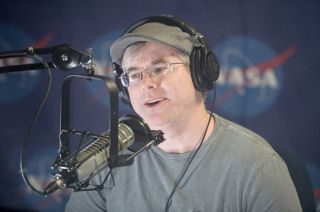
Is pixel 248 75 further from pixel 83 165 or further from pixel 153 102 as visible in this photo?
pixel 83 165

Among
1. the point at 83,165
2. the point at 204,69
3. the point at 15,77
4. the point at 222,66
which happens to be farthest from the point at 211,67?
the point at 15,77

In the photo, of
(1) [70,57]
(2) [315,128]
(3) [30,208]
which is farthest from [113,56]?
(3) [30,208]

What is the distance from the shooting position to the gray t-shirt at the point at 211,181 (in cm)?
97

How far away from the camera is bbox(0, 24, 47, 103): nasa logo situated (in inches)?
78.2

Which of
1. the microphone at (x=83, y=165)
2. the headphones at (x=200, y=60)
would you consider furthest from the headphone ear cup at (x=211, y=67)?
the microphone at (x=83, y=165)

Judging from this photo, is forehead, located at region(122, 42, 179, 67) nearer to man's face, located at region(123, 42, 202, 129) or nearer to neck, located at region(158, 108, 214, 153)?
man's face, located at region(123, 42, 202, 129)

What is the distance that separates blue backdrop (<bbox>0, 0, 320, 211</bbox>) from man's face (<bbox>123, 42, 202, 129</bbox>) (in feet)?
2.24

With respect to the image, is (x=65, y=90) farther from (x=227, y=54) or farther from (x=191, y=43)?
(x=227, y=54)

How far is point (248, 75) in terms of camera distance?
171 cm

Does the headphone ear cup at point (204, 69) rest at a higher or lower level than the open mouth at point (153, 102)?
higher

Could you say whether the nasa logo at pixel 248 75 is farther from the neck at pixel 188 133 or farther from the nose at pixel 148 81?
the nose at pixel 148 81

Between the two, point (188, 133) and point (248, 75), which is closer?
point (188, 133)

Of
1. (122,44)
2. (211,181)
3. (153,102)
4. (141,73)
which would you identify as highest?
(122,44)

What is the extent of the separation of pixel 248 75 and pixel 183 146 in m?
0.77
